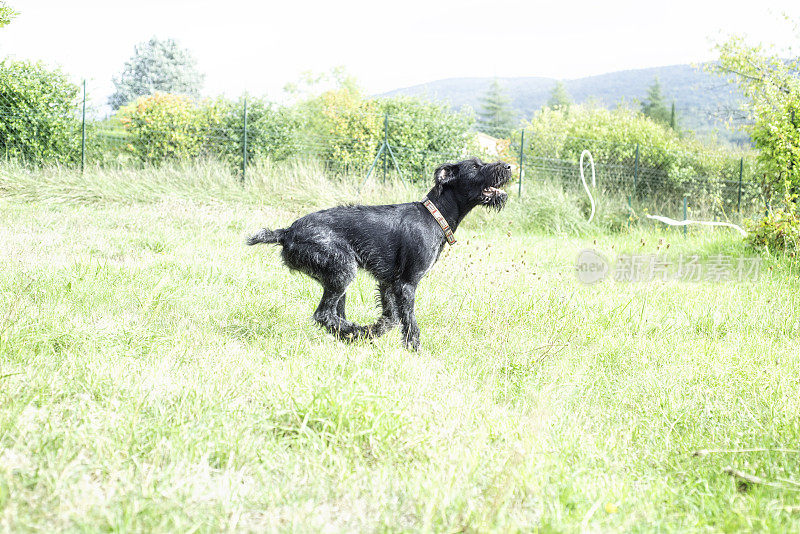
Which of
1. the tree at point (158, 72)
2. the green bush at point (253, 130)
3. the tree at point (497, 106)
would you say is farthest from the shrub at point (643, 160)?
the tree at point (497, 106)

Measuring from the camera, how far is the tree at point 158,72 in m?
48.9

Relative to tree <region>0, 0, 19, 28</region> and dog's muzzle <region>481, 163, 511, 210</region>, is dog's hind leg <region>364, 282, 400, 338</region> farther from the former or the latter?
tree <region>0, 0, 19, 28</region>

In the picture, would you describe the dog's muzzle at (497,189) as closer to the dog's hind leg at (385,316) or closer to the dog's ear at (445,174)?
the dog's ear at (445,174)

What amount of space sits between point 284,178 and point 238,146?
6.96 ft

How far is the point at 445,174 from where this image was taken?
5066 mm

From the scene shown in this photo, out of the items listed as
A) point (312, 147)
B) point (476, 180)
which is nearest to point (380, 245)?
point (476, 180)

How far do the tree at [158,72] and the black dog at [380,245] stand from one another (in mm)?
47520

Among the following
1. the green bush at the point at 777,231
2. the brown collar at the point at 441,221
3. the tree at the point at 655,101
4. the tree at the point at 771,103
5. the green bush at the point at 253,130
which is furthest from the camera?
the tree at the point at 655,101

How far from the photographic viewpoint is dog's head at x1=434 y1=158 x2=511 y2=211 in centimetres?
502

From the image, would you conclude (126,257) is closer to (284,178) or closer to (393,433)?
(393,433)

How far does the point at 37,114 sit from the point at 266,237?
39.2ft

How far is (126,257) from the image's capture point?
23.4 feet

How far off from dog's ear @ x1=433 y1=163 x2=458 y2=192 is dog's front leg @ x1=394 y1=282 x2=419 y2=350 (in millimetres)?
863

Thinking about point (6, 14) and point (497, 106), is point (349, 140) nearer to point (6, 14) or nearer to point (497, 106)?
point (6, 14)
